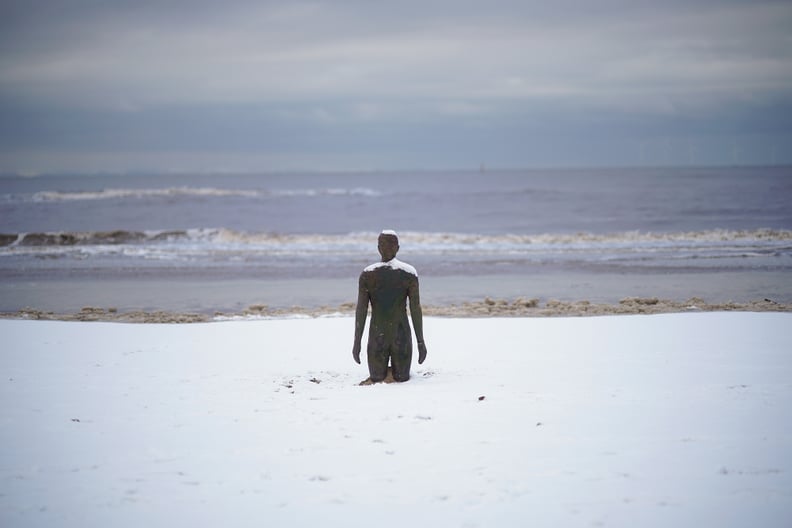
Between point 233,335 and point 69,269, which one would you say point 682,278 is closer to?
point 233,335

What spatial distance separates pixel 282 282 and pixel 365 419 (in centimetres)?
1282

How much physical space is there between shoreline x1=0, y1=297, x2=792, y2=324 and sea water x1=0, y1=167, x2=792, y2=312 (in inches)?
33.2

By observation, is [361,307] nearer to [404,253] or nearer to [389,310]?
[389,310]

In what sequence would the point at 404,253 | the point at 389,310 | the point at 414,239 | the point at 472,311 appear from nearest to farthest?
the point at 389,310 < the point at 472,311 < the point at 404,253 < the point at 414,239

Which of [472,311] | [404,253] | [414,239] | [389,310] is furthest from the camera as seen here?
[414,239]

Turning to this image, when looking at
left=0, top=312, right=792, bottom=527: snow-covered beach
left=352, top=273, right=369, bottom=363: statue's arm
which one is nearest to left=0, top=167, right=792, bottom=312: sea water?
left=0, top=312, right=792, bottom=527: snow-covered beach

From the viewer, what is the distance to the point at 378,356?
21.5 feet

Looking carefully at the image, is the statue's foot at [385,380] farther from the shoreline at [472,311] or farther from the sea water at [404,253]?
the sea water at [404,253]

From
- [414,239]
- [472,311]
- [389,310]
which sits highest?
[414,239]

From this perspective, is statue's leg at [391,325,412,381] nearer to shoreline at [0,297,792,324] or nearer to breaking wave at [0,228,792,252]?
shoreline at [0,297,792,324]

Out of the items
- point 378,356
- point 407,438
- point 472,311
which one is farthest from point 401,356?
point 472,311

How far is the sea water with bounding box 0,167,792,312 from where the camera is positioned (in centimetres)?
1523

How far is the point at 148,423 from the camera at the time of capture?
5.07 meters

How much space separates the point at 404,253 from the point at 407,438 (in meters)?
20.7
